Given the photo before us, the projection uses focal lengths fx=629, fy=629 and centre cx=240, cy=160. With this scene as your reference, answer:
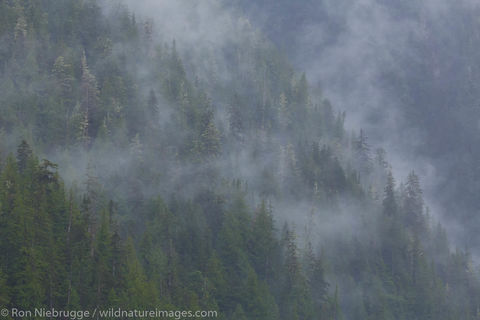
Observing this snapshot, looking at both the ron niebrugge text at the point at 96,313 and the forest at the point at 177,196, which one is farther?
the forest at the point at 177,196

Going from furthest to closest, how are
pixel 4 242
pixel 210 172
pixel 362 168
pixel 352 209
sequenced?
pixel 362 168 < pixel 352 209 < pixel 210 172 < pixel 4 242

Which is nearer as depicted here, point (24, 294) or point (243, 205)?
point (24, 294)

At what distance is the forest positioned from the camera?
77438 mm

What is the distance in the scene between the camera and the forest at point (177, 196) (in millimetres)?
77438

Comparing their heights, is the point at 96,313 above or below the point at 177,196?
below

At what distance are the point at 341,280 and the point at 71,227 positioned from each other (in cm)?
6643

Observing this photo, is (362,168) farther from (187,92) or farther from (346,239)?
(187,92)

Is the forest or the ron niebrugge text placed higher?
the forest

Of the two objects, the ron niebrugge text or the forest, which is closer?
the ron niebrugge text

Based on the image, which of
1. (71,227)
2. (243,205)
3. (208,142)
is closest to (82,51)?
(208,142)

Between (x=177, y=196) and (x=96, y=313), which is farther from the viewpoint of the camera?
(x=177, y=196)

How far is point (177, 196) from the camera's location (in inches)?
4788

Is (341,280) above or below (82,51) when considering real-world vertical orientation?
below

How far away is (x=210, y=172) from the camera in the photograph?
5027 inches
